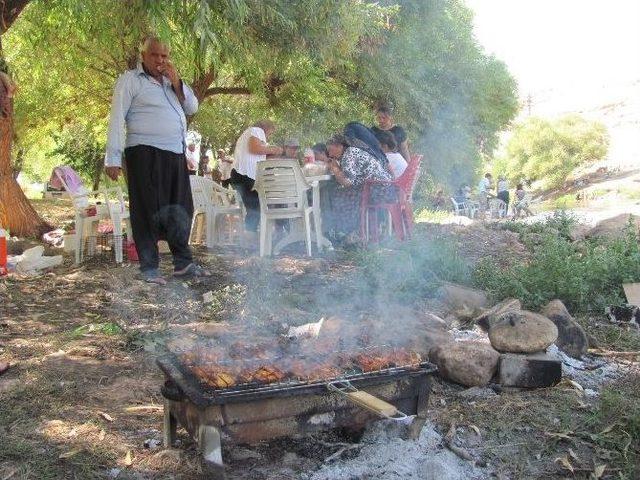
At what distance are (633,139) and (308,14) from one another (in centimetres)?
4009

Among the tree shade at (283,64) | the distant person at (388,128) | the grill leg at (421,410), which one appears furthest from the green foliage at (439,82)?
the grill leg at (421,410)

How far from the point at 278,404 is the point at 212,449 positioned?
310 millimetres

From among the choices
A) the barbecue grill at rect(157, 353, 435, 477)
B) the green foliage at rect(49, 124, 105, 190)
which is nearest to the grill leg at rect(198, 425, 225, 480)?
the barbecue grill at rect(157, 353, 435, 477)

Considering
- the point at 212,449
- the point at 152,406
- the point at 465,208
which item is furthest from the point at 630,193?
the point at 212,449

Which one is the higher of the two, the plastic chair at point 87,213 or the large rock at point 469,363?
the plastic chair at point 87,213

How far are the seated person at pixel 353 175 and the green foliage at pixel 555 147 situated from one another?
37.9 meters

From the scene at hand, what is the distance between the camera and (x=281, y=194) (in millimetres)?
7090

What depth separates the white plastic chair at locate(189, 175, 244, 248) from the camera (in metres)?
8.24

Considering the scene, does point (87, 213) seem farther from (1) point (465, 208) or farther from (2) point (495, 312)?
(1) point (465, 208)

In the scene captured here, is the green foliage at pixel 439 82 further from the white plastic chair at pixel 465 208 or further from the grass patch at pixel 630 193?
the grass patch at pixel 630 193

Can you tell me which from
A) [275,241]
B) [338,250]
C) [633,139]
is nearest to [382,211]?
[338,250]

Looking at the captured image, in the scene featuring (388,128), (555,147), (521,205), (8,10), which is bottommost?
(521,205)

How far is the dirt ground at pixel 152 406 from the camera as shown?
2.57 metres

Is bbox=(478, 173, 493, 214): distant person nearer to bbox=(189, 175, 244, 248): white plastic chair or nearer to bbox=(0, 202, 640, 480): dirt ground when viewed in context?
bbox=(189, 175, 244, 248): white plastic chair
